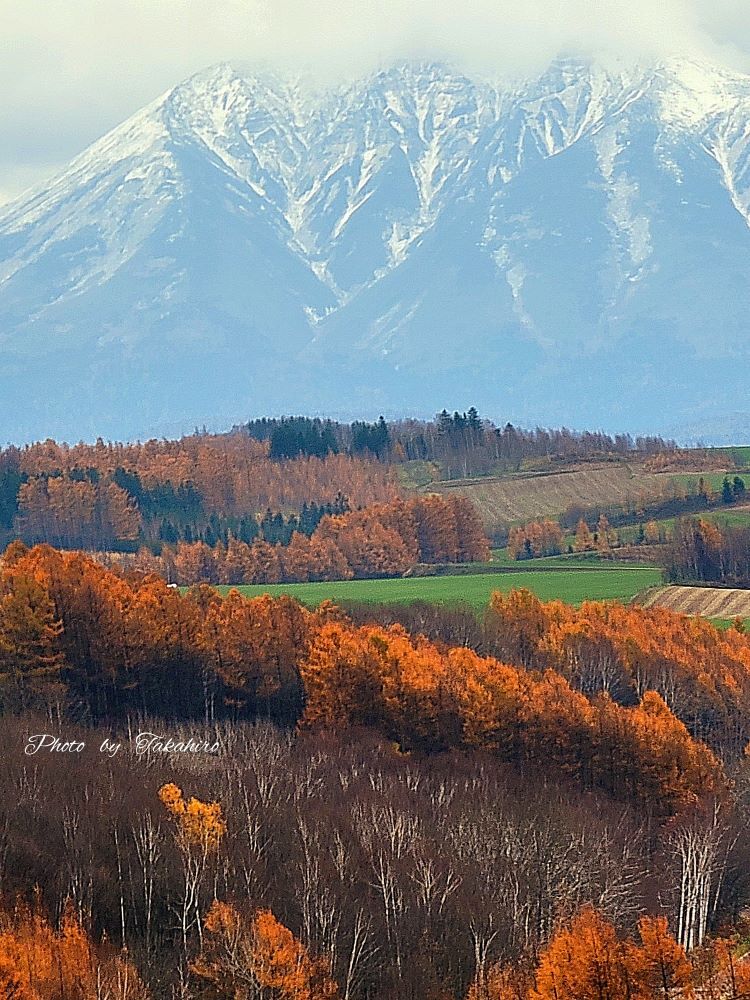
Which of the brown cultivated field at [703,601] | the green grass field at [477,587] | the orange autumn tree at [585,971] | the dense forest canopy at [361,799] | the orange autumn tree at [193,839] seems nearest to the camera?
the orange autumn tree at [585,971]

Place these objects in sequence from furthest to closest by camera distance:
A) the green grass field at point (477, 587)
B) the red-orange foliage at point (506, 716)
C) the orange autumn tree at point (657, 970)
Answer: the green grass field at point (477, 587), the red-orange foliage at point (506, 716), the orange autumn tree at point (657, 970)

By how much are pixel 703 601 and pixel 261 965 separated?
264 ft

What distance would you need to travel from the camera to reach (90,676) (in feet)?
261

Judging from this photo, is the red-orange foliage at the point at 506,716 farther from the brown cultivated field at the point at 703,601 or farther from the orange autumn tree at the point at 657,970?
the brown cultivated field at the point at 703,601

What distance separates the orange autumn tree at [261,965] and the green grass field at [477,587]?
234ft

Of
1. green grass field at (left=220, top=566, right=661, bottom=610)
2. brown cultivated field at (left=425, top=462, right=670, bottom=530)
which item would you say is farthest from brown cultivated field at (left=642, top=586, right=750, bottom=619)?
brown cultivated field at (left=425, top=462, right=670, bottom=530)

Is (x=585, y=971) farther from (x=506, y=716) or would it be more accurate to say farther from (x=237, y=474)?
(x=237, y=474)

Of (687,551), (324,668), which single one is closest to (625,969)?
(324,668)

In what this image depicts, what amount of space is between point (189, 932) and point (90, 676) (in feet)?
112

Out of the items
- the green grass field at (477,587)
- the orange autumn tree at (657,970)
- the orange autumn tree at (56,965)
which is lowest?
the orange autumn tree at (657,970)

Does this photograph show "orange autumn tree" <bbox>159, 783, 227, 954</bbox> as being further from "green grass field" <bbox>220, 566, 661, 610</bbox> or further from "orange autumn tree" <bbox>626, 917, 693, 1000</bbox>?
"green grass field" <bbox>220, 566, 661, 610</bbox>

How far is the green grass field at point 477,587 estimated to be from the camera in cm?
12056

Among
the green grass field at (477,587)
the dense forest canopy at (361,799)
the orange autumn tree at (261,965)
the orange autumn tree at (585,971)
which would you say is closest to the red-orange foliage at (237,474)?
the green grass field at (477,587)

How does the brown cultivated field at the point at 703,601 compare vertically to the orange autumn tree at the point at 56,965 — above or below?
above
